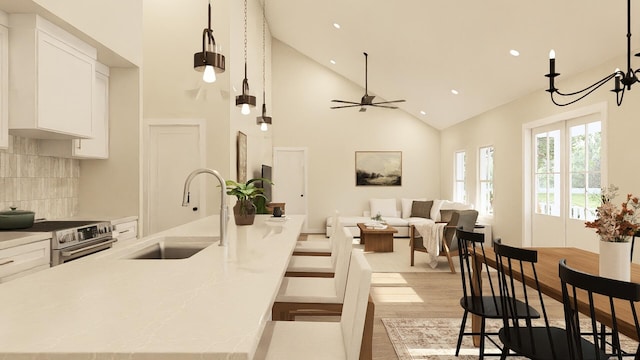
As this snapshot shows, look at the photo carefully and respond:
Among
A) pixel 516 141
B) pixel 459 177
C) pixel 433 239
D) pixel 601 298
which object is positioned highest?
pixel 516 141

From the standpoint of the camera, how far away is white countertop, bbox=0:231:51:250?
2094mm

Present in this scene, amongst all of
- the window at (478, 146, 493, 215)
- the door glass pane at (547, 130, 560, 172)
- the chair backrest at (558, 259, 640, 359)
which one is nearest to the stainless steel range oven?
the chair backrest at (558, 259, 640, 359)

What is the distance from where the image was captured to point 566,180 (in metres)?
4.75

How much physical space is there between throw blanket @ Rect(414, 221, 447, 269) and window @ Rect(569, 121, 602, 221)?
1.56 meters

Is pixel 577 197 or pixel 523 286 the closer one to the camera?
pixel 523 286

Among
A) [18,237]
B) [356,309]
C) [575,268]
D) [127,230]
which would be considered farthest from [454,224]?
[18,237]

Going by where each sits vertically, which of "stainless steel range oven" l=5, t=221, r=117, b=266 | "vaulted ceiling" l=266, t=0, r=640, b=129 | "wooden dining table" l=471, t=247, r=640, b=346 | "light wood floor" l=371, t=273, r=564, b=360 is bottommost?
"light wood floor" l=371, t=273, r=564, b=360

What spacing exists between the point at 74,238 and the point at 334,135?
7274 millimetres

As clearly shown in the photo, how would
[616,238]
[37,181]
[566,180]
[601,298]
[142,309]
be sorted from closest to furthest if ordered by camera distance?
1. [142,309]
2. [601,298]
3. [616,238]
4. [37,181]
5. [566,180]

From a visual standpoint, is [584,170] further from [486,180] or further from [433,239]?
[486,180]

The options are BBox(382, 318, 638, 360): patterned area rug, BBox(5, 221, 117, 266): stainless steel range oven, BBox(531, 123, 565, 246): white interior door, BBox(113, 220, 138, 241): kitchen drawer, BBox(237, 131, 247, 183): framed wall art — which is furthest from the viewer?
BBox(237, 131, 247, 183): framed wall art

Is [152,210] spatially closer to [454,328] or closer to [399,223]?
[454,328]

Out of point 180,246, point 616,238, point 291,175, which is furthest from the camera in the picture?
point 291,175

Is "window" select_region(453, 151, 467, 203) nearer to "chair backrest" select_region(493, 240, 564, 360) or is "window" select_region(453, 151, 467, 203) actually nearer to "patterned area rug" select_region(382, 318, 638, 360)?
"patterned area rug" select_region(382, 318, 638, 360)
